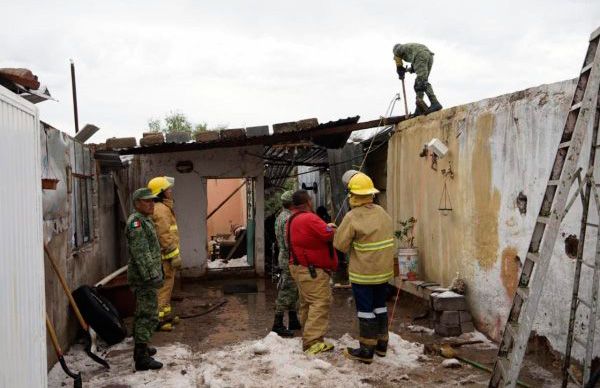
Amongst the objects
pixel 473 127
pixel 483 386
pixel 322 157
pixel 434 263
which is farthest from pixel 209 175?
pixel 483 386

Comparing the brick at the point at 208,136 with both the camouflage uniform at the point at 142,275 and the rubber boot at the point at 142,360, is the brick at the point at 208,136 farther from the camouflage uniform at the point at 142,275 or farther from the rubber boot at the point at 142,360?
the rubber boot at the point at 142,360

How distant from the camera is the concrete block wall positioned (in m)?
5.00

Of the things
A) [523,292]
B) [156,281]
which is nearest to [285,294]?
[156,281]

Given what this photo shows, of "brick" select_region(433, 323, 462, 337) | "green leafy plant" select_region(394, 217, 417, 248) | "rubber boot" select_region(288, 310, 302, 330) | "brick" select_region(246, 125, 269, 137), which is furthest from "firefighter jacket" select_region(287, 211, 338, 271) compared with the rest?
"brick" select_region(246, 125, 269, 137)

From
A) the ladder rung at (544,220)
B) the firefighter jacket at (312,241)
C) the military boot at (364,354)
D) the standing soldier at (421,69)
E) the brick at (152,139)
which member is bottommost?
the military boot at (364,354)

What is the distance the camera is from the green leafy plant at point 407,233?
27.5ft

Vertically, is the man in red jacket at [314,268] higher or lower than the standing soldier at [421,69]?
lower

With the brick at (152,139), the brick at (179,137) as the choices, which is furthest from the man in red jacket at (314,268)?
the brick at (152,139)

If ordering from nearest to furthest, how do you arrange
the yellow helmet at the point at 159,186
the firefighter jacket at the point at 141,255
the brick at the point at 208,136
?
the firefighter jacket at the point at 141,255 < the yellow helmet at the point at 159,186 < the brick at the point at 208,136

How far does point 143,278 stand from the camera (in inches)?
214

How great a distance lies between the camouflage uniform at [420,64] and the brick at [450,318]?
3.46 m

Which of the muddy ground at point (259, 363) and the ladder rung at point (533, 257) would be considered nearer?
the ladder rung at point (533, 257)

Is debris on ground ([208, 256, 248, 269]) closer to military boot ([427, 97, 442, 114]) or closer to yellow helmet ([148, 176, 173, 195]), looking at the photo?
yellow helmet ([148, 176, 173, 195])

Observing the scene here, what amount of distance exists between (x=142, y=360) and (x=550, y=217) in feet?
13.7
